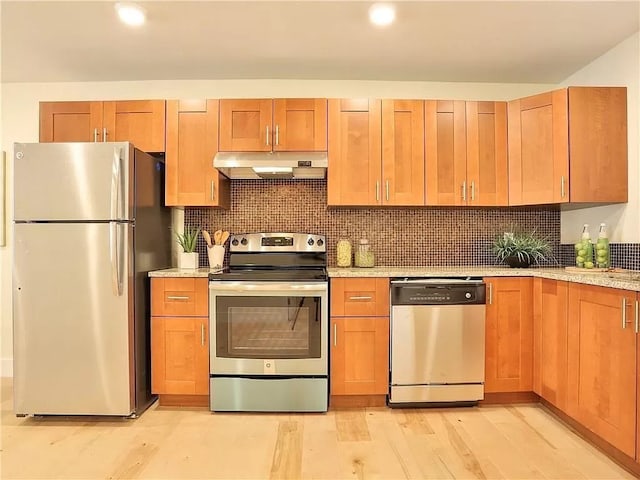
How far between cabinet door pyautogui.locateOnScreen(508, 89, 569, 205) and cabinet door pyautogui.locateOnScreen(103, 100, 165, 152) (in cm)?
251

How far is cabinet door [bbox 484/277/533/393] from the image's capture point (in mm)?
2605

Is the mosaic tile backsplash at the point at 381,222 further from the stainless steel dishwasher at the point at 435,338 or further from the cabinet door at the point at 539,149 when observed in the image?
the stainless steel dishwasher at the point at 435,338

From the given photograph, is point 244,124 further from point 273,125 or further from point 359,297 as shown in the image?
point 359,297

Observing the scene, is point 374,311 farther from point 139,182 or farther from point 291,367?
point 139,182

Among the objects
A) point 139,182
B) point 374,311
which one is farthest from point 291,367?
point 139,182

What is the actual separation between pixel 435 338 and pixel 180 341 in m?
1.65

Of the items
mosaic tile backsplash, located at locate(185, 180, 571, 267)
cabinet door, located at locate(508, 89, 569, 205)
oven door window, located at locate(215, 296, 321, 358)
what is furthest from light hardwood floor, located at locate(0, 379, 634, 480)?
cabinet door, located at locate(508, 89, 569, 205)

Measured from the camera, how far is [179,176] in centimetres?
284

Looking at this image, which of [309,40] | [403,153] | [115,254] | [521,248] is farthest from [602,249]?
[115,254]

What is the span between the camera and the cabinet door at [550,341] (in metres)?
2.33

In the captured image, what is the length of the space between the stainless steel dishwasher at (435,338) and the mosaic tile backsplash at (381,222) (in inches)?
25.2

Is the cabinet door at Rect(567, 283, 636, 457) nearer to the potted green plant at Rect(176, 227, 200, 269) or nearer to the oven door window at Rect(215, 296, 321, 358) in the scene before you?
the oven door window at Rect(215, 296, 321, 358)

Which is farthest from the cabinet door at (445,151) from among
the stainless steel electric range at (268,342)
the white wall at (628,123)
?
the stainless steel electric range at (268,342)

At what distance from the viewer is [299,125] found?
2.83 m
